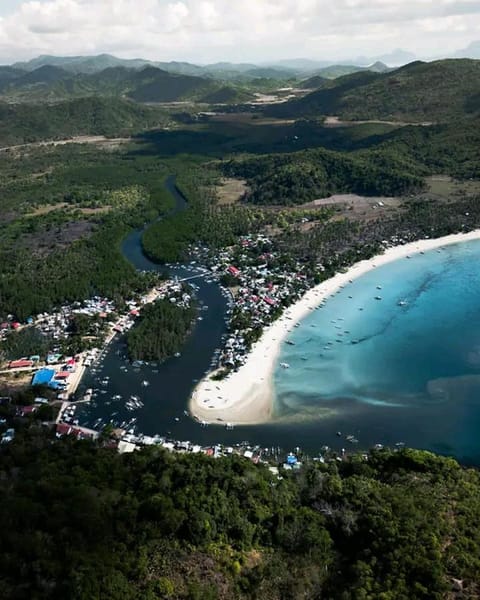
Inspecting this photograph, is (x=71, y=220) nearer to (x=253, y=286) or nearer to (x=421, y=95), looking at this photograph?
(x=253, y=286)

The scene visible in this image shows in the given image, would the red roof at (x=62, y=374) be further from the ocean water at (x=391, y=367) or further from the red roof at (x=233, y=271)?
the red roof at (x=233, y=271)

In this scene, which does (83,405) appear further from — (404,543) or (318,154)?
(318,154)

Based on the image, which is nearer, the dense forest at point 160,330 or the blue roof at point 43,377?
the blue roof at point 43,377

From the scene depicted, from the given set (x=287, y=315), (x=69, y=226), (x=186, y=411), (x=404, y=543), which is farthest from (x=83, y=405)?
(x=69, y=226)

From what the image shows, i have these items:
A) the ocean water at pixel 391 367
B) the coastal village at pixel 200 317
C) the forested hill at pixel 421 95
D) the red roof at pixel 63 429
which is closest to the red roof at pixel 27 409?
the coastal village at pixel 200 317

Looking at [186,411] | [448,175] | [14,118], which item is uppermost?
[14,118]

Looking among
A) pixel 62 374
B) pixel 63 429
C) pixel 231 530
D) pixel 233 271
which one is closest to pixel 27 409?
pixel 63 429
